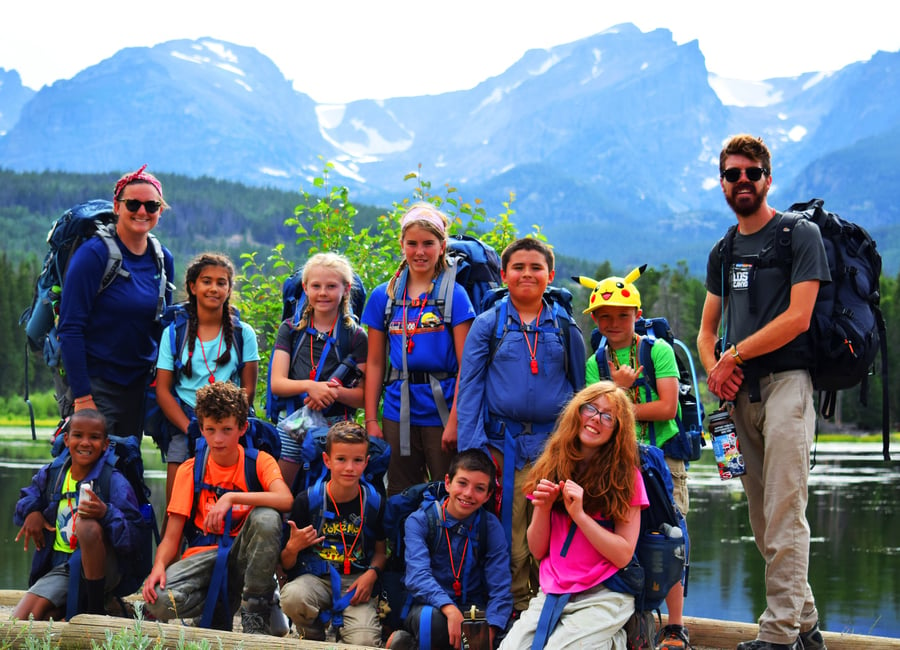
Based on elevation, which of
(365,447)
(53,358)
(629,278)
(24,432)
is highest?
(629,278)

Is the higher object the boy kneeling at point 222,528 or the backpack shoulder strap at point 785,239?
the backpack shoulder strap at point 785,239

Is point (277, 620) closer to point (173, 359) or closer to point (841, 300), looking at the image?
point (173, 359)

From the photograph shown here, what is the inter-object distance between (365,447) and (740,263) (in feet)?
8.38

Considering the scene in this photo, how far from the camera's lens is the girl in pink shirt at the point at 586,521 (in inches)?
202

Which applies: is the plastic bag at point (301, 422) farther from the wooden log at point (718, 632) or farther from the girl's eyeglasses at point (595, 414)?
the wooden log at point (718, 632)

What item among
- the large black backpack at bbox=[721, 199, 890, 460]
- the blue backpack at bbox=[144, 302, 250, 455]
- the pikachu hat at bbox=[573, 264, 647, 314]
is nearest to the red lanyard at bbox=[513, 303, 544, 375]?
the pikachu hat at bbox=[573, 264, 647, 314]

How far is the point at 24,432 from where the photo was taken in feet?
211

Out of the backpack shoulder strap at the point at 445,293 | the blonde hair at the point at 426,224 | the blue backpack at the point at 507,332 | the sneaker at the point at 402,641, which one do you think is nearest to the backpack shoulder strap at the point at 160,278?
the blonde hair at the point at 426,224

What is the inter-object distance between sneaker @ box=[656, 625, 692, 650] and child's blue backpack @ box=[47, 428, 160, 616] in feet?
10.9

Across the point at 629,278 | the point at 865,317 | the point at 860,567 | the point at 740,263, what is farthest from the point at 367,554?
the point at 860,567

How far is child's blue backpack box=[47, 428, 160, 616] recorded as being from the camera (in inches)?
243

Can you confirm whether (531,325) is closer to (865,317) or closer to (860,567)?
(865,317)

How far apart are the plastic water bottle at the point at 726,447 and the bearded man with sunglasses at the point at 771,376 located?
72 mm

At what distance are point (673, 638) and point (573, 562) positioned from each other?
1.21m
